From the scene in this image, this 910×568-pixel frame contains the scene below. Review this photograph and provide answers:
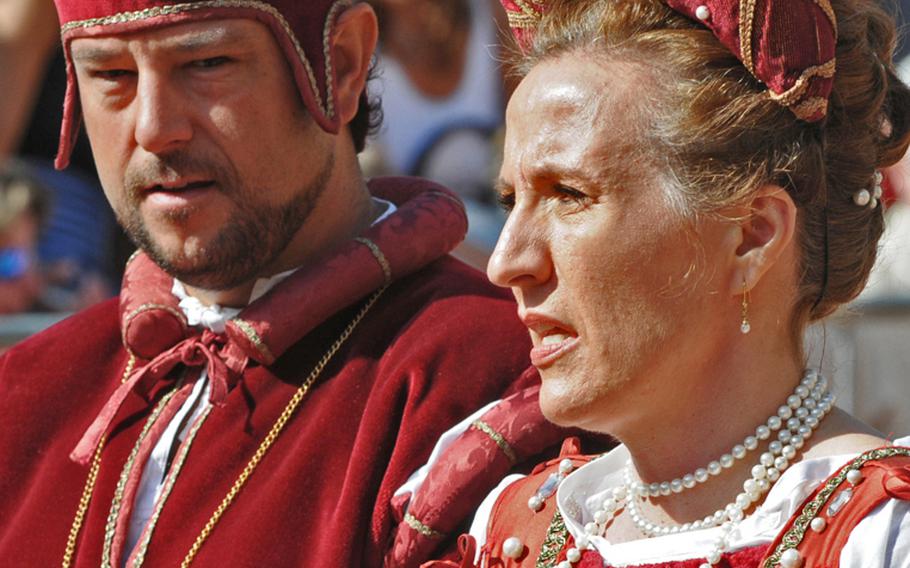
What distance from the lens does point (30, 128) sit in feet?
20.0

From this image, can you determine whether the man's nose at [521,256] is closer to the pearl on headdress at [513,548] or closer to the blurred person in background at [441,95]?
the pearl on headdress at [513,548]

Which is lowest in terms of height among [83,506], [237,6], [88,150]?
[88,150]

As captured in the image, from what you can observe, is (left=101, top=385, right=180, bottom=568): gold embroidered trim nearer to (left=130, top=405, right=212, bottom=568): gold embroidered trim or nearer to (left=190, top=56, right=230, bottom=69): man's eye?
(left=130, top=405, right=212, bottom=568): gold embroidered trim

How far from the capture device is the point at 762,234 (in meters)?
2.24

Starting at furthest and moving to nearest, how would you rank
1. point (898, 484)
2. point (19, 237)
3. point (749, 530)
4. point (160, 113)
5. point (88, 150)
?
point (88, 150), point (19, 237), point (160, 113), point (749, 530), point (898, 484)

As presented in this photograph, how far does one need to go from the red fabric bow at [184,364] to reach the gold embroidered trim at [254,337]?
0.07 m

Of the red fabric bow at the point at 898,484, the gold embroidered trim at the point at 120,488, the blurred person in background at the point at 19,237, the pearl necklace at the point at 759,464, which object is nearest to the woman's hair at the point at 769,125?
the pearl necklace at the point at 759,464

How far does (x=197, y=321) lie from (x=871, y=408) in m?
2.23

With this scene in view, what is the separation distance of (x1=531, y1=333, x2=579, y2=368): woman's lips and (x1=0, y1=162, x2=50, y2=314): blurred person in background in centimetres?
379

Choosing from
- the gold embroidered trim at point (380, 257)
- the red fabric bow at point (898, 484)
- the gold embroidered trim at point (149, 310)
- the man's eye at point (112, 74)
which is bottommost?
the gold embroidered trim at point (149, 310)

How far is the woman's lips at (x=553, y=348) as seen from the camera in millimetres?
2273

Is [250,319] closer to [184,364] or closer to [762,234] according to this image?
[184,364]

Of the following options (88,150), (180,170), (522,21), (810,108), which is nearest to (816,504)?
(810,108)

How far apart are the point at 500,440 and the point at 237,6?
915mm
